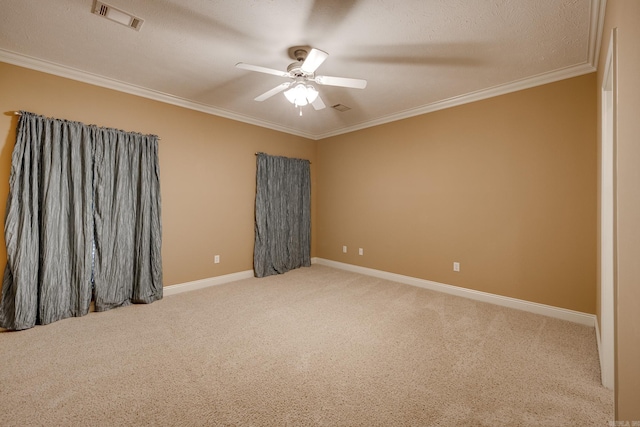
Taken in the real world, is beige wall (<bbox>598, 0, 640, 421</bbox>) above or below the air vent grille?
below

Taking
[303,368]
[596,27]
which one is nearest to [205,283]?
[303,368]

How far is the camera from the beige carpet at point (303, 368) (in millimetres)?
1590

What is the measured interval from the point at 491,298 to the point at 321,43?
3401 mm

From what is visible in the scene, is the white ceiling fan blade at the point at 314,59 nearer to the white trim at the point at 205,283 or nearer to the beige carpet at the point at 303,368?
A: the beige carpet at the point at 303,368

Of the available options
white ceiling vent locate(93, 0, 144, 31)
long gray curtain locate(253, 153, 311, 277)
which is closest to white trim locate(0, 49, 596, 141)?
long gray curtain locate(253, 153, 311, 277)

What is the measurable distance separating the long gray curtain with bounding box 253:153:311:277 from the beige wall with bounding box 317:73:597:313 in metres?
0.92

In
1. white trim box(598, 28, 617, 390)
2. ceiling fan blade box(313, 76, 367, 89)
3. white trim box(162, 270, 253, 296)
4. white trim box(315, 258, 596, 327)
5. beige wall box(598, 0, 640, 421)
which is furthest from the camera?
white trim box(162, 270, 253, 296)

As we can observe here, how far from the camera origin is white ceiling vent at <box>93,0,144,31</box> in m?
1.98

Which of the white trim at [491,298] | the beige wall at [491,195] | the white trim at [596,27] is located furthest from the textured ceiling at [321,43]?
the white trim at [491,298]

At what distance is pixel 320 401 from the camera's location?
1.69 metres

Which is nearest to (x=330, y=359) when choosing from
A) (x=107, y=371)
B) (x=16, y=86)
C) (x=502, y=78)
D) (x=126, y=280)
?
(x=107, y=371)

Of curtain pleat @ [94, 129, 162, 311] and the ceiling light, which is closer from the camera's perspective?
the ceiling light

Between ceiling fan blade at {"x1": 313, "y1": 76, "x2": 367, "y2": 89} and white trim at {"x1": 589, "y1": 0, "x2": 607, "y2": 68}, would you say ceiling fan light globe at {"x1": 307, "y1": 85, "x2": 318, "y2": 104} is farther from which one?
white trim at {"x1": 589, "y1": 0, "x2": 607, "y2": 68}

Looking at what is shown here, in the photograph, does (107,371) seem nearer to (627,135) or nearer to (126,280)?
(126,280)
